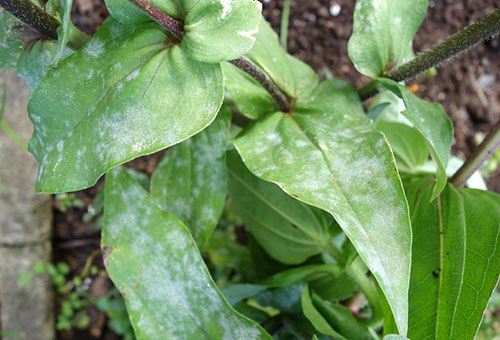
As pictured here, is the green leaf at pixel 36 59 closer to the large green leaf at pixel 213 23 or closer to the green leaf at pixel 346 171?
the large green leaf at pixel 213 23

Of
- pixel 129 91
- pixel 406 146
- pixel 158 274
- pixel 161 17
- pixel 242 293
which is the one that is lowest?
pixel 242 293

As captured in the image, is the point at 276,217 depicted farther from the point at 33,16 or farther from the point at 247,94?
the point at 33,16

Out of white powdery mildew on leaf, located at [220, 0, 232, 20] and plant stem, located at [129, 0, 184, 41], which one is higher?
white powdery mildew on leaf, located at [220, 0, 232, 20]

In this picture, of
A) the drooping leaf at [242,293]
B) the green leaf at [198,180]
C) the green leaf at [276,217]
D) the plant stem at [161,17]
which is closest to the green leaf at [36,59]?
the plant stem at [161,17]

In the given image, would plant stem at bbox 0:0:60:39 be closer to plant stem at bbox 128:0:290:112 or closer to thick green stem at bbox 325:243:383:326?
plant stem at bbox 128:0:290:112

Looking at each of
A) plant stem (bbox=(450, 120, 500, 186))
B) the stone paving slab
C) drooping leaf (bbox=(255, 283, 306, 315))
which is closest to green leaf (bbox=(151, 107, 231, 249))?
drooping leaf (bbox=(255, 283, 306, 315))

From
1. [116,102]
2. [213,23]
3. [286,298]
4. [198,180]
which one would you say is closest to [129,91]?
[116,102]
